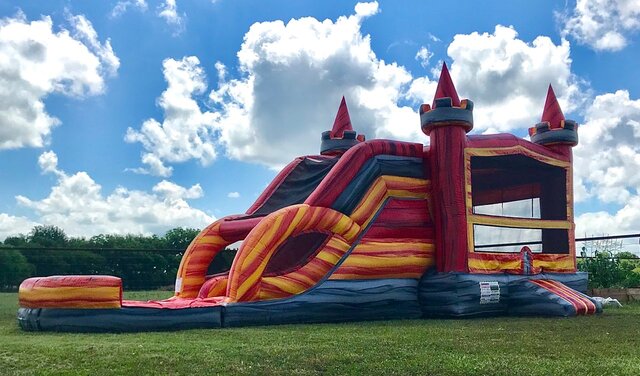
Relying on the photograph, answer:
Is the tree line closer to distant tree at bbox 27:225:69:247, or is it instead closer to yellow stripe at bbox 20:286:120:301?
distant tree at bbox 27:225:69:247

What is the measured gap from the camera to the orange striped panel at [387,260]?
8289 mm

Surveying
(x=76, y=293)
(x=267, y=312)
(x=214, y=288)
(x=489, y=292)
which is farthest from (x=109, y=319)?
A: (x=489, y=292)

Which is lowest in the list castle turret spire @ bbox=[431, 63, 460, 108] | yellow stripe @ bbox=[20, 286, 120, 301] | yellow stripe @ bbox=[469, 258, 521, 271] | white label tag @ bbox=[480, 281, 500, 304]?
white label tag @ bbox=[480, 281, 500, 304]

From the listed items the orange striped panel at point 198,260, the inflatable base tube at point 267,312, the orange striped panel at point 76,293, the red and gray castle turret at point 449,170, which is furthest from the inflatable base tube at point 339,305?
the orange striped panel at point 198,260

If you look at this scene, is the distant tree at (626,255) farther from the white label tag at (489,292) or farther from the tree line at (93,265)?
the tree line at (93,265)

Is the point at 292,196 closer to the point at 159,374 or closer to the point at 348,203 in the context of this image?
the point at 348,203

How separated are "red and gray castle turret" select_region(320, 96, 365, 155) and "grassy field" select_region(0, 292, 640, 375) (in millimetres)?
5241

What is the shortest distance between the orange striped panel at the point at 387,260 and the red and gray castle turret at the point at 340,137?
3359 millimetres

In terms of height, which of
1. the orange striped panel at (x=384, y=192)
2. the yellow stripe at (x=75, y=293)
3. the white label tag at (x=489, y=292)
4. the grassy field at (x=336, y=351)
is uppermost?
the orange striped panel at (x=384, y=192)

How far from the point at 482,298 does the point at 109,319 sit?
4.99 metres

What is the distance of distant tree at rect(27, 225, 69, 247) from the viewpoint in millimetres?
27538

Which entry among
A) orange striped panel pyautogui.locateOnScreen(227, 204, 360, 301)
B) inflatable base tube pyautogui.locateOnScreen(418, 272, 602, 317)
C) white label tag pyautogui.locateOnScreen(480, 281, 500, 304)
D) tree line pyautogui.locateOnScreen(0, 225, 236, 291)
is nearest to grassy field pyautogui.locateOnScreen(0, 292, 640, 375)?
orange striped panel pyautogui.locateOnScreen(227, 204, 360, 301)

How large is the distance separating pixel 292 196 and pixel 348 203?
1.98 metres

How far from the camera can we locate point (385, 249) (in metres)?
8.64
